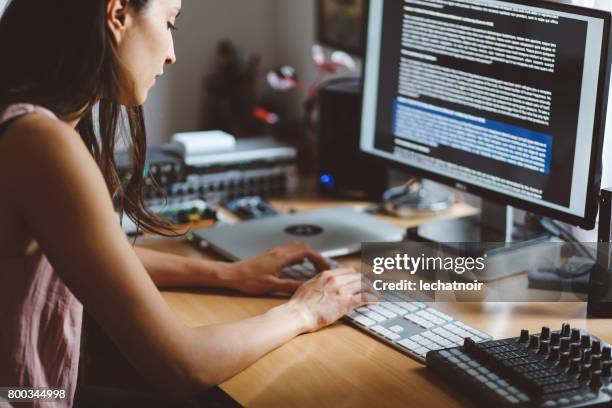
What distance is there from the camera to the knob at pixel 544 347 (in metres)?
1.15

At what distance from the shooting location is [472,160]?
1.58 m

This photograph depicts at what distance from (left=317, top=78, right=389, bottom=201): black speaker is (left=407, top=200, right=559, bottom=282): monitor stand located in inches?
12.6

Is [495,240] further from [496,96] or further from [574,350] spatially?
[574,350]

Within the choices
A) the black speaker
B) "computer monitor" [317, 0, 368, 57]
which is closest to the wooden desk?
the black speaker

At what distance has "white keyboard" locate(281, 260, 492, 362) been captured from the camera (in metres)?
1.25

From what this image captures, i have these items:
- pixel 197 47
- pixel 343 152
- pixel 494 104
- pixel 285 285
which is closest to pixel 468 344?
pixel 285 285

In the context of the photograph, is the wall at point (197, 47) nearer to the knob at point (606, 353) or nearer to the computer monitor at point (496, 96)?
the computer monitor at point (496, 96)

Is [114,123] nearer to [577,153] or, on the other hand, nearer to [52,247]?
[52,247]

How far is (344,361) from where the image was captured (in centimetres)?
122

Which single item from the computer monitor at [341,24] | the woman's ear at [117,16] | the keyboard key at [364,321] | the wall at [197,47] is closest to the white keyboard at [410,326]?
the keyboard key at [364,321]

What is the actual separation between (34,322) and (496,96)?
0.86 metres

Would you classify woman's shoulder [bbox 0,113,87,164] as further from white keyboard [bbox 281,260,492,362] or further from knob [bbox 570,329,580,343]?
knob [bbox 570,329,580,343]

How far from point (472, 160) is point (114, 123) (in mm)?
659

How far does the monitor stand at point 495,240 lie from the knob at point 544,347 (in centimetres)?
35
